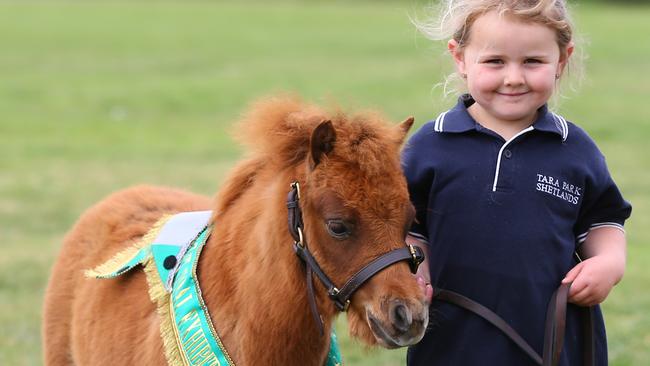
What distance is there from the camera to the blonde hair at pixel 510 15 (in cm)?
375

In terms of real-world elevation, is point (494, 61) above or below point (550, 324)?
above

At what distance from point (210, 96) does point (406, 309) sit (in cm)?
1745

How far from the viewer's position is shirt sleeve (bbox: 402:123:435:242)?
3.93 meters

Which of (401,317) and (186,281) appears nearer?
(401,317)

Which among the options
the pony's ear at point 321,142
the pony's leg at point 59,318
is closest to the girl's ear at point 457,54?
the pony's ear at point 321,142

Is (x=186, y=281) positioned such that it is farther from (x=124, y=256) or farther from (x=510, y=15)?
(x=510, y=15)

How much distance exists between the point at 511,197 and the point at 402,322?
0.79 metres

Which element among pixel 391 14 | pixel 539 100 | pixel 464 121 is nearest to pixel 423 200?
pixel 464 121

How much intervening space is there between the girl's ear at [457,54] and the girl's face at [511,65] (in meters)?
0.09

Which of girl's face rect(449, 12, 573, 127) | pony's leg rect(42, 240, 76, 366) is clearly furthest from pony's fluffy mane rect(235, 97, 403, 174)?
pony's leg rect(42, 240, 76, 366)

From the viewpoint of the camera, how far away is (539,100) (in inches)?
151

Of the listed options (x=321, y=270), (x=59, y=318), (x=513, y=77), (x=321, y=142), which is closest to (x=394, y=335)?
(x=321, y=270)

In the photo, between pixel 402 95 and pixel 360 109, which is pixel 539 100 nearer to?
pixel 360 109

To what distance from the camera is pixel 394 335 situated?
3.32m
